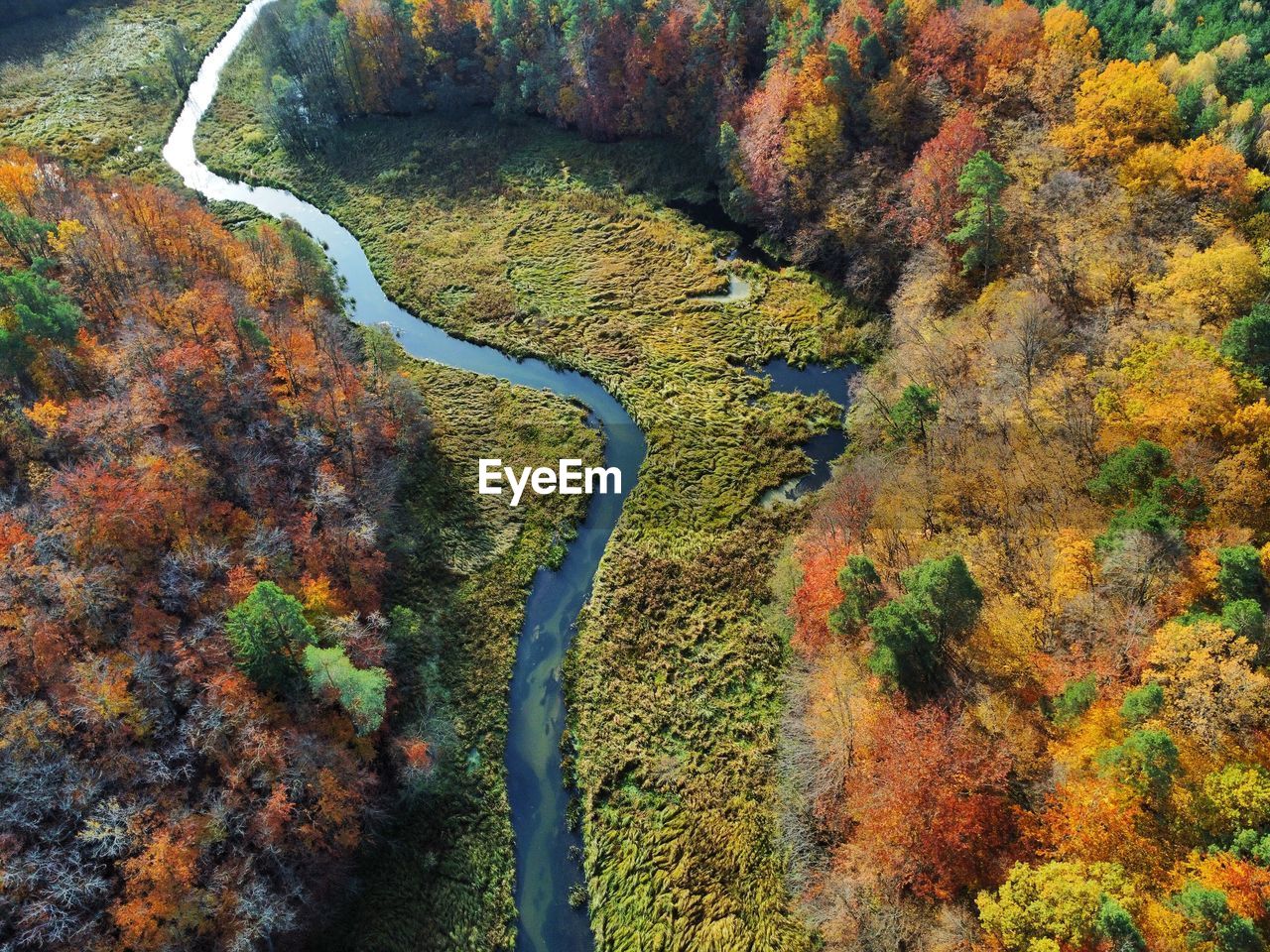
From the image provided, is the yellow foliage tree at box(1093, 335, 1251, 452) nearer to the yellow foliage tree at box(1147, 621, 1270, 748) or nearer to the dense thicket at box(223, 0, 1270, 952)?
the dense thicket at box(223, 0, 1270, 952)

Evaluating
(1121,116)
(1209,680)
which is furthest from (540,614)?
(1121,116)

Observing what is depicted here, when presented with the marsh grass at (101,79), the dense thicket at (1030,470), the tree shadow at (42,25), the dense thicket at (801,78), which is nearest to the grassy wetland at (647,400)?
the dense thicket at (1030,470)

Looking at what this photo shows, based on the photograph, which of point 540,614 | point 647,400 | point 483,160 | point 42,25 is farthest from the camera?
point 42,25

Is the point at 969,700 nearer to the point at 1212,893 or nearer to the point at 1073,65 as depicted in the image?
the point at 1212,893

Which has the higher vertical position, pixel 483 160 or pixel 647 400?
pixel 483 160

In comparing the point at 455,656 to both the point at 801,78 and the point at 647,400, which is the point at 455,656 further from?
the point at 801,78

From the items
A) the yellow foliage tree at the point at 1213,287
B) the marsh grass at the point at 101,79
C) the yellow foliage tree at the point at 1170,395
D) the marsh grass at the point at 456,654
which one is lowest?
the marsh grass at the point at 456,654

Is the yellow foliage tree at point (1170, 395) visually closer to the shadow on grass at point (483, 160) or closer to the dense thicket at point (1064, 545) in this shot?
the dense thicket at point (1064, 545)
